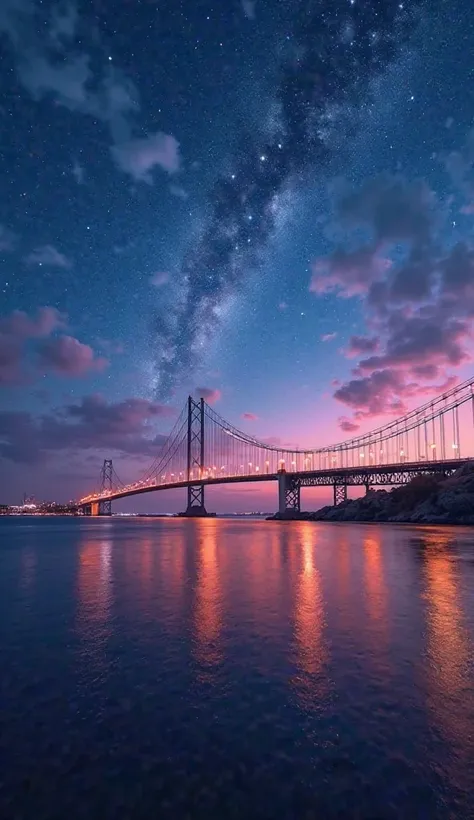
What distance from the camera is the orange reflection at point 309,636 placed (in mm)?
7727

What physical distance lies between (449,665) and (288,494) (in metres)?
111

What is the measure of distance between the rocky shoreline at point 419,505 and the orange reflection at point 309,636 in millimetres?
57755

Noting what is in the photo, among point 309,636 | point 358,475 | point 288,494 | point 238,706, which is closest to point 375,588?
point 309,636

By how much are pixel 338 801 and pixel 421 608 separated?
33.8ft

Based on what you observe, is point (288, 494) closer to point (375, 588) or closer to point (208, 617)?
point (375, 588)

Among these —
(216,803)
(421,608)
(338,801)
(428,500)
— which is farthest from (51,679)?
(428,500)

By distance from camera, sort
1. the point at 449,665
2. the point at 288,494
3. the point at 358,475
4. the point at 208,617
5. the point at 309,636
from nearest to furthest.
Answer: the point at 449,665
the point at 309,636
the point at 208,617
the point at 358,475
the point at 288,494

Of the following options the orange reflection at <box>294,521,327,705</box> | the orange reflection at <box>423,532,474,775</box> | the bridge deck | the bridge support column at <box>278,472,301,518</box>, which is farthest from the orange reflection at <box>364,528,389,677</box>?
the bridge support column at <box>278,472,301,518</box>

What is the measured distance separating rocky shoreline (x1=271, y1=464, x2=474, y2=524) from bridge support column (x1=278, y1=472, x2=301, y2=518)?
1.42m

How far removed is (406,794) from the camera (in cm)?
466

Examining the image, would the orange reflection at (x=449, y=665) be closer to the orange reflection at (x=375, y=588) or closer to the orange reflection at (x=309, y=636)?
the orange reflection at (x=375, y=588)

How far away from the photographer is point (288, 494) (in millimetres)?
118188

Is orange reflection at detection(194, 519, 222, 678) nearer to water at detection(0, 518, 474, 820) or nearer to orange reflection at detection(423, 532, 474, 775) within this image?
water at detection(0, 518, 474, 820)

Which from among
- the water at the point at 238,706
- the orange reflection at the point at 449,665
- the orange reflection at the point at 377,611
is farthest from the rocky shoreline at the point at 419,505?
the water at the point at 238,706
